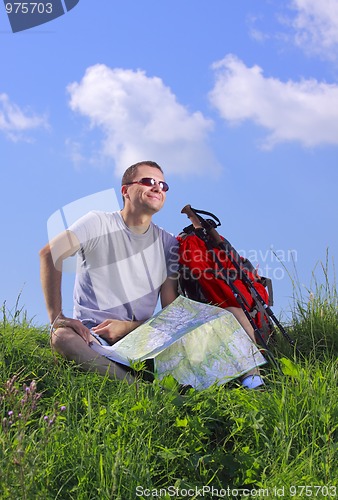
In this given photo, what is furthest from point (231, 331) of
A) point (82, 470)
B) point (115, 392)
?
point (82, 470)

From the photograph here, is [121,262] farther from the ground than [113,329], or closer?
farther from the ground

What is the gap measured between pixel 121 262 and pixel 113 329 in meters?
0.68

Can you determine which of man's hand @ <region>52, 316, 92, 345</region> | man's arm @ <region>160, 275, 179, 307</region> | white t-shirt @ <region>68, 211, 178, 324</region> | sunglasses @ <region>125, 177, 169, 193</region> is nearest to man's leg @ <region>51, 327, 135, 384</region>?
man's hand @ <region>52, 316, 92, 345</region>

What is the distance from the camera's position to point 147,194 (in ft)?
19.8

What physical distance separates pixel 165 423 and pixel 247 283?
→ 237cm

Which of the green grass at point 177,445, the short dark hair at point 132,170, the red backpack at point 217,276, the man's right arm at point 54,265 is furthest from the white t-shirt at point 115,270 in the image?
the green grass at point 177,445

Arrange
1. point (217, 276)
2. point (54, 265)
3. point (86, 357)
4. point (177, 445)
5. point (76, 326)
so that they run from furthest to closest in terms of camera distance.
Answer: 1. point (217, 276)
2. point (54, 265)
3. point (76, 326)
4. point (86, 357)
5. point (177, 445)

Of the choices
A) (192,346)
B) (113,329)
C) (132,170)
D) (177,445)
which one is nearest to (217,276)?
(192,346)

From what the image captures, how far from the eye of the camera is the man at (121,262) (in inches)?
223

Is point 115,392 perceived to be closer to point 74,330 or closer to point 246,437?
point 74,330

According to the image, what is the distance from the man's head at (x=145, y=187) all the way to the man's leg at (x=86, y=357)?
4.86 ft

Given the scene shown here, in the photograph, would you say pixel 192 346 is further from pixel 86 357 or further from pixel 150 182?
pixel 150 182

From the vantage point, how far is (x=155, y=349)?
5.16 meters

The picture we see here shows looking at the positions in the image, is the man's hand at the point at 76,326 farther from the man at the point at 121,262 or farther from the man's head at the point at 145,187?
the man's head at the point at 145,187
